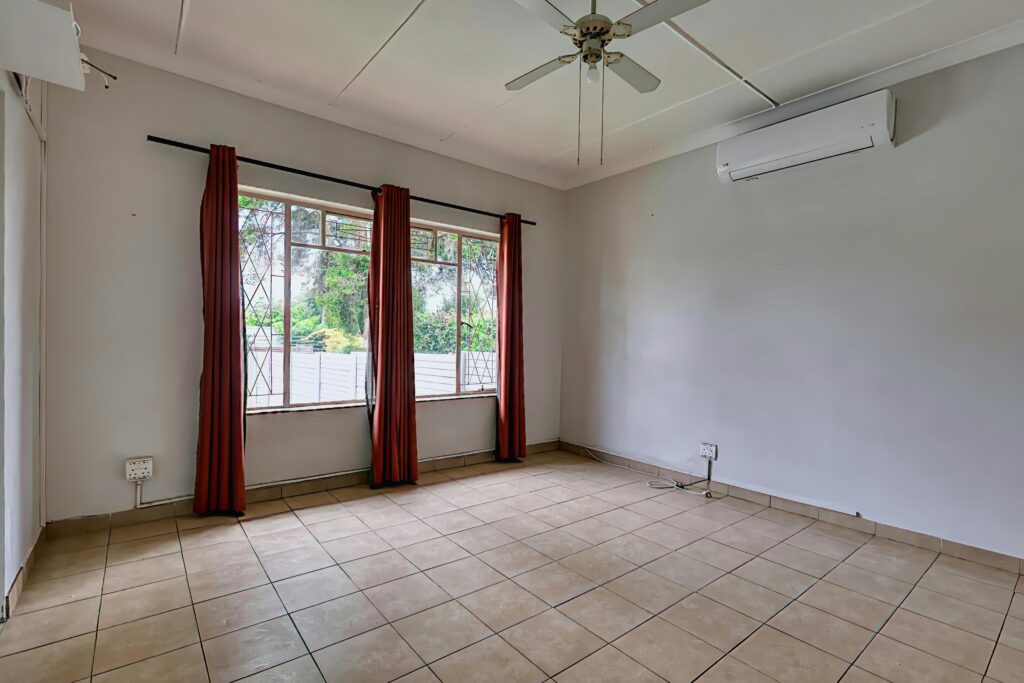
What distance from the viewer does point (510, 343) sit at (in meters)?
4.84

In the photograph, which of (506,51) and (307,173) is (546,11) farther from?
(307,173)

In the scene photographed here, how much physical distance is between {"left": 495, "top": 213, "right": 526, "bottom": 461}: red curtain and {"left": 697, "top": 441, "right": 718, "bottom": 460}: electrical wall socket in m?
1.68

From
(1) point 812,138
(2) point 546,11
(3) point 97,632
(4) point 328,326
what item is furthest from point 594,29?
(3) point 97,632

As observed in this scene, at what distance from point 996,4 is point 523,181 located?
3494 mm

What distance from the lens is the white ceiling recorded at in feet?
8.57

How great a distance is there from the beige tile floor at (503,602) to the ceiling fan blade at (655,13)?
2.54 metres

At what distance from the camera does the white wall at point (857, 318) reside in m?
2.80

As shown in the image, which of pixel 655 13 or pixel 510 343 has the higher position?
pixel 655 13

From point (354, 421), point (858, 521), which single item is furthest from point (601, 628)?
point (354, 421)

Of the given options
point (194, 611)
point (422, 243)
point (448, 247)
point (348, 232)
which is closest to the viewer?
point (194, 611)

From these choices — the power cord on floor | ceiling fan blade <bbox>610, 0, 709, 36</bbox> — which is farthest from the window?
ceiling fan blade <bbox>610, 0, 709, 36</bbox>

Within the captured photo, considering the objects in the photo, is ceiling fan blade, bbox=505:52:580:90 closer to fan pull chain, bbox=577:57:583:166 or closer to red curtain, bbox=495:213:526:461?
fan pull chain, bbox=577:57:583:166

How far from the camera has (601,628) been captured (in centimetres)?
215

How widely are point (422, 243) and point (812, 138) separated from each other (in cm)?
312
